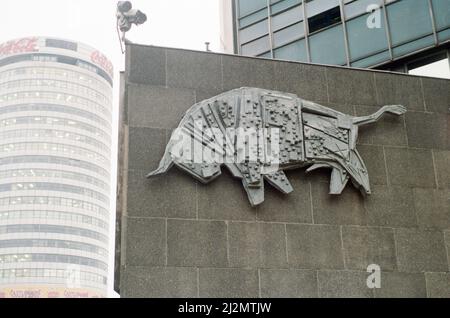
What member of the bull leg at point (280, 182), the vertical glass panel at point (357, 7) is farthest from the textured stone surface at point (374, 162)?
the vertical glass panel at point (357, 7)

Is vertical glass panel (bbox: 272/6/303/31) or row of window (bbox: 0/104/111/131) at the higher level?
row of window (bbox: 0/104/111/131)

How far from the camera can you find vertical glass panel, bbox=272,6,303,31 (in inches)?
1053

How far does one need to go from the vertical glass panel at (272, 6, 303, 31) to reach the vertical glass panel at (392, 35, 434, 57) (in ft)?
17.8

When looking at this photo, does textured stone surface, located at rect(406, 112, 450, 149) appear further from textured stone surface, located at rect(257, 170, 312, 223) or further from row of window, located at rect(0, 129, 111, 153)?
row of window, located at rect(0, 129, 111, 153)

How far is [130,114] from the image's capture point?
14.6m

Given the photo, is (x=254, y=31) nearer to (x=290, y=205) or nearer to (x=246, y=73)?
(x=246, y=73)

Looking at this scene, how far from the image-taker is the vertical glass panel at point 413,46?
22.0 metres

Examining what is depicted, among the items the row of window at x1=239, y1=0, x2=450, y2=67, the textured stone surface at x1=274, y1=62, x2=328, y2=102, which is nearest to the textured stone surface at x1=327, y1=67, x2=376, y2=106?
the textured stone surface at x1=274, y1=62, x2=328, y2=102

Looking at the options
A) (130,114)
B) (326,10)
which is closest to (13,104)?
(326,10)

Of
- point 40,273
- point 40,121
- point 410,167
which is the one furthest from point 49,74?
point 410,167

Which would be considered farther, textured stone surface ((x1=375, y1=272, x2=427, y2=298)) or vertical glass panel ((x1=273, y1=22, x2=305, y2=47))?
vertical glass panel ((x1=273, y1=22, x2=305, y2=47))

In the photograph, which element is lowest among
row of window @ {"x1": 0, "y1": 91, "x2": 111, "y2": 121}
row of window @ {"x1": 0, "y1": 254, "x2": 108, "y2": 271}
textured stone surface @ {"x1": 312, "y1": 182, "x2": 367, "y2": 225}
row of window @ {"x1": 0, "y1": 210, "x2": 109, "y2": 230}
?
textured stone surface @ {"x1": 312, "y1": 182, "x2": 367, "y2": 225}

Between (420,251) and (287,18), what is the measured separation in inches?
590

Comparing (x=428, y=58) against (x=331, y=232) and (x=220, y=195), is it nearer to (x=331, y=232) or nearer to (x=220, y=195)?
(x=331, y=232)
